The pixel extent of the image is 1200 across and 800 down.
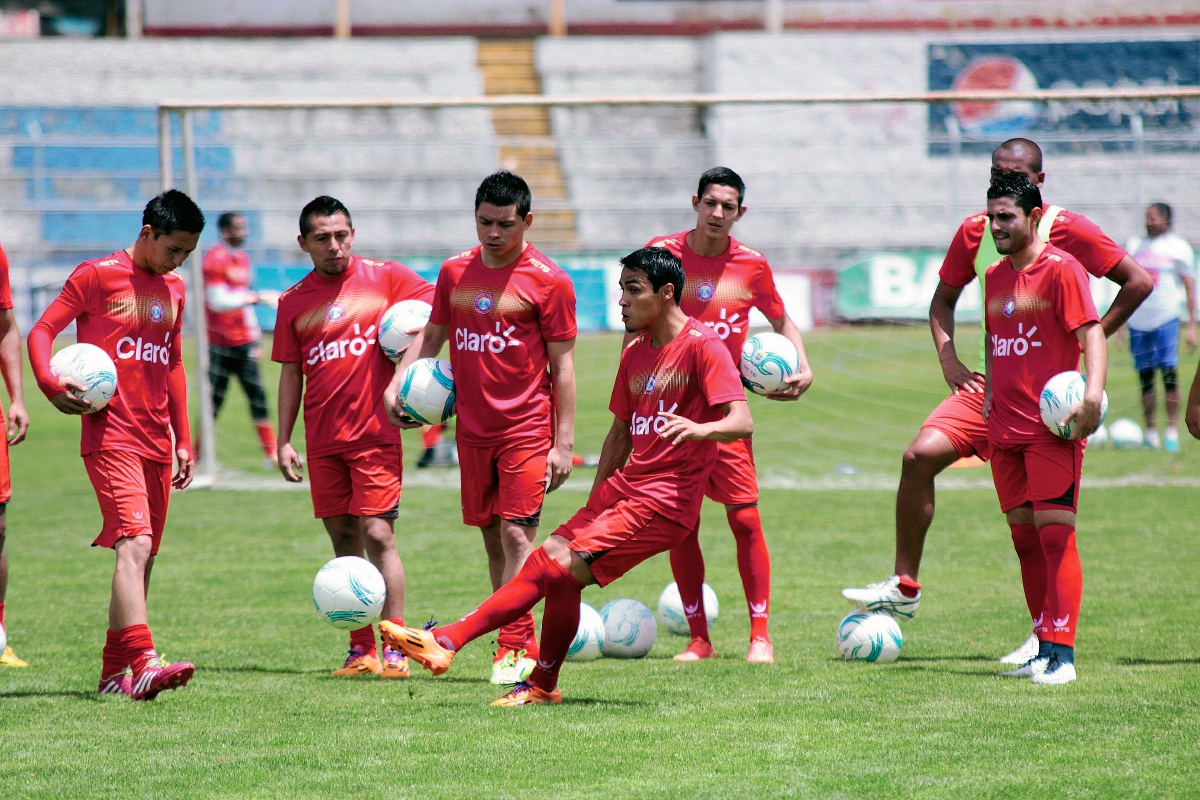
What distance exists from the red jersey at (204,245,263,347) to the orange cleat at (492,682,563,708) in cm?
752

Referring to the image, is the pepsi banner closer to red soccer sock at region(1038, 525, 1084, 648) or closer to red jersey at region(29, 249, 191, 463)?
red soccer sock at region(1038, 525, 1084, 648)

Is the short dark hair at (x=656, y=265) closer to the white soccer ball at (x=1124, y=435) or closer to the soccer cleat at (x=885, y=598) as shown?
the soccer cleat at (x=885, y=598)

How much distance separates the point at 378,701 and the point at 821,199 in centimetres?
2045

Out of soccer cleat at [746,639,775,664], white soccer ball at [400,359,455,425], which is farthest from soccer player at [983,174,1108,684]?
white soccer ball at [400,359,455,425]

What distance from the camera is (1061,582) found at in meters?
5.62

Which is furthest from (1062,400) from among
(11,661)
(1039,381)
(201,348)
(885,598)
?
(201,348)

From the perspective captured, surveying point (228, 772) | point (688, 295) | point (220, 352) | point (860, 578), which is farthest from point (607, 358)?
point (228, 772)

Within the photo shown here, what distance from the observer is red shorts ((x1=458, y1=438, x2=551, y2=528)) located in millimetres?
6004

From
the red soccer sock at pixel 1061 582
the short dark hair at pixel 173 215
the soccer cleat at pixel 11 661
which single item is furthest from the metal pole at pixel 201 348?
the red soccer sock at pixel 1061 582

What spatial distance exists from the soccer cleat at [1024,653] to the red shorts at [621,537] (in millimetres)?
1809

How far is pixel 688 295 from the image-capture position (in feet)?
21.3

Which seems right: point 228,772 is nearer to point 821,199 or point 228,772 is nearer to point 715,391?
point 715,391

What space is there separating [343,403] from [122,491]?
105cm

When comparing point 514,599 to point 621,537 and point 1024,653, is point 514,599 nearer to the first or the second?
point 621,537
